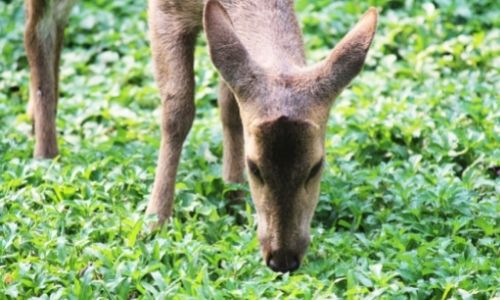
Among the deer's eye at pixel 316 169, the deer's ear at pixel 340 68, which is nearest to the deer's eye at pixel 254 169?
the deer's eye at pixel 316 169

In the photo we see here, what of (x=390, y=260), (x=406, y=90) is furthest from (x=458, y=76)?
(x=390, y=260)

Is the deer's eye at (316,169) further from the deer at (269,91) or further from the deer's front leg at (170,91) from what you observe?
the deer's front leg at (170,91)

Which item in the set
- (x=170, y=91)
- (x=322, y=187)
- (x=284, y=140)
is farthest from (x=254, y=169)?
(x=322, y=187)

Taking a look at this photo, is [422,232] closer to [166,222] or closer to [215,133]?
[166,222]

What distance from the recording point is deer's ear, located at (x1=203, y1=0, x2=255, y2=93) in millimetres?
6941

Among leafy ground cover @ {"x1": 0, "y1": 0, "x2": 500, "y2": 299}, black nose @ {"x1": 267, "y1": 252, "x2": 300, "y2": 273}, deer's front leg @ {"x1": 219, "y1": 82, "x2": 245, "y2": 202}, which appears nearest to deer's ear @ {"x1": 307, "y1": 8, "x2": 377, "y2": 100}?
black nose @ {"x1": 267, "y1": 252, "x2": 300, "y2": 273}

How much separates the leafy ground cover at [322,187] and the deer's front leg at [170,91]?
0.20m

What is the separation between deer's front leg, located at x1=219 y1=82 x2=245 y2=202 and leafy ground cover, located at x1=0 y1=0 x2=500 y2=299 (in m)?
0.20

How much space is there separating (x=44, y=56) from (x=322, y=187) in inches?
96.0

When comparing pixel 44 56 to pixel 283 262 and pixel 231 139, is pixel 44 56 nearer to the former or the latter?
pixel 231 139

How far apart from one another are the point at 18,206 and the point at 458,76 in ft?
14.2

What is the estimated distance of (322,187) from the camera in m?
8.42

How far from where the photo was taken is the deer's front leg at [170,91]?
26.3 feet

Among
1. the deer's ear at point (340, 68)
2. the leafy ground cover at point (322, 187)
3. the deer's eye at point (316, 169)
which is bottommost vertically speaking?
the leafy ground cover at point (322, 187)
